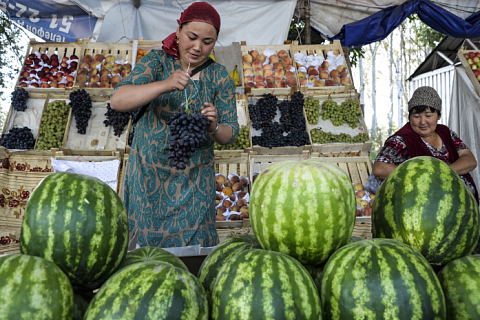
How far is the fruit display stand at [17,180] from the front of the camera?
15.6 ft

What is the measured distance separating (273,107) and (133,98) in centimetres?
375

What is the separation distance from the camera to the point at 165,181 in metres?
2.21

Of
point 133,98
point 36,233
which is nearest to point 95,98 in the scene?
point 133,98

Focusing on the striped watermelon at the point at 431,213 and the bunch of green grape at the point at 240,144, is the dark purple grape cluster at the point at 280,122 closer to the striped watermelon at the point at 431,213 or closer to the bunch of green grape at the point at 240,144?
the bunch of green grape at the point at 240,144

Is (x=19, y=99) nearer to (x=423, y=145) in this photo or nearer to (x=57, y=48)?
(x=57, y=48)

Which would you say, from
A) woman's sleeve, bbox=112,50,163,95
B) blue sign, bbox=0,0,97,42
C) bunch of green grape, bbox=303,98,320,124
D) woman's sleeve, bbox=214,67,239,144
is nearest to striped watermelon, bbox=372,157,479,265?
woman's sleeve, bbox=214,67,239,144

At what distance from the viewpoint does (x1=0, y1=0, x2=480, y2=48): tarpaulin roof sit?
586cm

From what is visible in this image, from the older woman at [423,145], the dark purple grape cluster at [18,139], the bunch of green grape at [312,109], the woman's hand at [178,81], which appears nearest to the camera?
the woman's hand at [178,81]

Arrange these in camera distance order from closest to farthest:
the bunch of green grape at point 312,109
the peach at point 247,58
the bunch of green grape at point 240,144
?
the bunch of green grape at point 240,144 → the bunch of green grape at point 312,109 → the peach at point 247,58

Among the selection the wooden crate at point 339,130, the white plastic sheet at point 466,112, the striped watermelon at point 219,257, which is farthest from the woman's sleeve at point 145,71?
the white plastic sheet at point 466,112

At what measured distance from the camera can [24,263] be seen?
0.82 meters

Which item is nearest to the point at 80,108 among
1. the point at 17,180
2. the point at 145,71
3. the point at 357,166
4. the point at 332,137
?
the point at 17,180

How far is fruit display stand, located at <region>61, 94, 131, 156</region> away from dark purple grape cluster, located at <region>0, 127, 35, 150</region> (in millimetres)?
489

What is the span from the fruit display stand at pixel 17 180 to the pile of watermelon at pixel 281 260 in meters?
4.37
